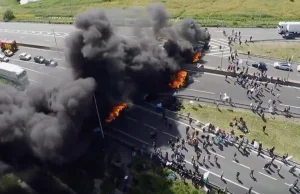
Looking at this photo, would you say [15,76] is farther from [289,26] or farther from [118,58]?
[289,26]

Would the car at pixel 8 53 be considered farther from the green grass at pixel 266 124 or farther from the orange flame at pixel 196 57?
the green grass at pixel 266 124

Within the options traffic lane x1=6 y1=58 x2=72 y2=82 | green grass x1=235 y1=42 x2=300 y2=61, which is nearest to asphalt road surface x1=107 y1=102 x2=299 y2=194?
traffic lane x1=6 y1=58 x2=72 y2=82

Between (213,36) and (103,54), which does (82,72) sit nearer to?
(103,54)

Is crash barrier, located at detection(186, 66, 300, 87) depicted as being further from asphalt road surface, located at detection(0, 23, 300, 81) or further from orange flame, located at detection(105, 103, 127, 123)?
orange flame, located at detection(105, 103, 127, 123)

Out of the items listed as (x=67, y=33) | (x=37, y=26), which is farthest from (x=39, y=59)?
(x=37, y=26)

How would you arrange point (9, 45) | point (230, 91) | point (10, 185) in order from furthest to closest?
1. point (9, 45)
2. point (230, 91)
3. point (10, 185)

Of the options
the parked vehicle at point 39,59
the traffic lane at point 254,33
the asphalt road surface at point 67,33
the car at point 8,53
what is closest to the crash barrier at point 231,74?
the asphalt road surface at point 67,33

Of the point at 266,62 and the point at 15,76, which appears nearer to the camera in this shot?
the point at 15,76
